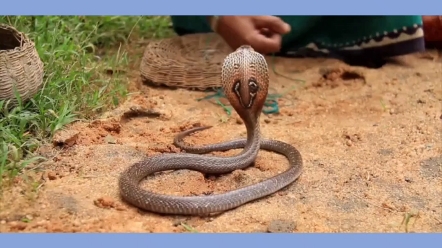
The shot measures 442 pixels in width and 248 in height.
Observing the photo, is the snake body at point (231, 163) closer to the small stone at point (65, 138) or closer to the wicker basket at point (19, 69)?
the small stone at point (65, 138)

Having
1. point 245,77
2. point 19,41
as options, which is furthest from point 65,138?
point 245,77

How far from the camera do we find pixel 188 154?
3.48 meters

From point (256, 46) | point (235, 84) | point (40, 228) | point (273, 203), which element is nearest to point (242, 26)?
point (256, 46)

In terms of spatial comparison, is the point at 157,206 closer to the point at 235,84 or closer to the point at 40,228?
the point at 40,228

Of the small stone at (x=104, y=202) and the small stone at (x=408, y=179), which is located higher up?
the small stone at (x=104, y=202)

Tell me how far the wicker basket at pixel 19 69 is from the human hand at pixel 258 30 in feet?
4.38

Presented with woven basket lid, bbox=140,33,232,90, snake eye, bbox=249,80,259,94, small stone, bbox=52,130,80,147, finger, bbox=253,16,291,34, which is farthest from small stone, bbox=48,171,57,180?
finger, bbox=253,16,291,34

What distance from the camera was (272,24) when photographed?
4.47 metres

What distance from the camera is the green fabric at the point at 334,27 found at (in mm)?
5141

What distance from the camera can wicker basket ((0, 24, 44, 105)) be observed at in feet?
11.6

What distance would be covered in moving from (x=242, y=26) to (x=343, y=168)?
1.36 metres

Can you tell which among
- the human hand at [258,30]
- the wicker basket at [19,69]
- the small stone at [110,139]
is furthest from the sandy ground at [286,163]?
the human hand at [258,30]

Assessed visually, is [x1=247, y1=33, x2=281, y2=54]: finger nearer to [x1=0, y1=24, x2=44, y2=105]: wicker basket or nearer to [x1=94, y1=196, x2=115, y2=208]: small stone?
[x1=0, y1=24, x2=44, y2=105]: wicker basket

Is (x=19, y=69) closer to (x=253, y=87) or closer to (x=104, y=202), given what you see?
(x=104, y=202)
